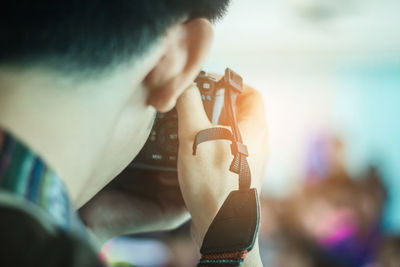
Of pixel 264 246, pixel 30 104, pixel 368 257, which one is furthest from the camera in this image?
pixel 264 246

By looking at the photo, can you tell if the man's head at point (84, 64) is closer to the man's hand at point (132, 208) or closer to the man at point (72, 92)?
the man at point (72, 92)

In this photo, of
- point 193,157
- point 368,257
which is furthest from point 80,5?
point 368,257

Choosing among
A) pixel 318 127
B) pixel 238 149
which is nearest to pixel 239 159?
pixel 238 149

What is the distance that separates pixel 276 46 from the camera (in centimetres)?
216

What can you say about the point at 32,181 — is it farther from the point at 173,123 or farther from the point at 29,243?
the point at 173,123

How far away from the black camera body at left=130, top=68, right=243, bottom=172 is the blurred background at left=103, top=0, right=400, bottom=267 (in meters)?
0.77

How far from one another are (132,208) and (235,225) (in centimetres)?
16

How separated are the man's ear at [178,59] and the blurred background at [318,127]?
3.11ft

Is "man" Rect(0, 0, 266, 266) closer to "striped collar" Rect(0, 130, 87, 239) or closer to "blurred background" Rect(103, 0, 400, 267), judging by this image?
"striped collar" Rect(0, 130, 87, 239)

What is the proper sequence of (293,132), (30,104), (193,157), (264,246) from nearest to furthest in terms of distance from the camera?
(30,104)
(193,157)
(264,246)
(293,132)

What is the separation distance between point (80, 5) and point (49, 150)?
8cm

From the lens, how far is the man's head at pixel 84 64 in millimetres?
202

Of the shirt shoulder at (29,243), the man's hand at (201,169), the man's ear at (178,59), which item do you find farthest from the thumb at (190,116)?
the shirt shoulder at (29,243)

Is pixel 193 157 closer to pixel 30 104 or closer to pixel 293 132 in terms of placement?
pixel 30 104
